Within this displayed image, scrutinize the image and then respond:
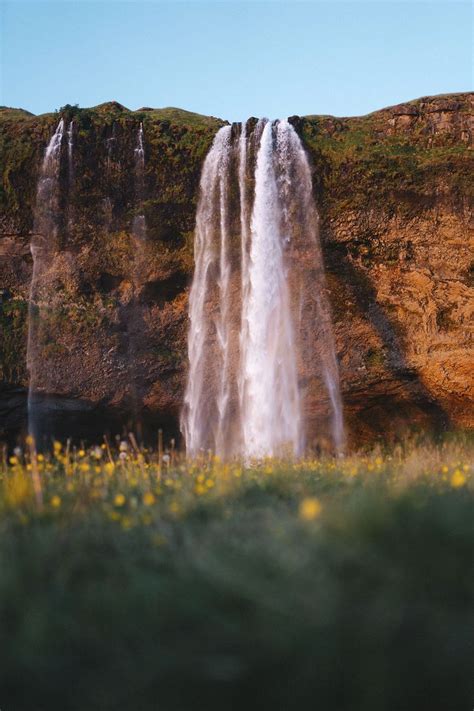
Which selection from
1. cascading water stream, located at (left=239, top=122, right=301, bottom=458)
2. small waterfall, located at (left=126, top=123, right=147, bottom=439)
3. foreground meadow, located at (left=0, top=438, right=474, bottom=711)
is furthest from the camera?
small waterfall, located at (left=126, top=123, right=147, bottom=439)

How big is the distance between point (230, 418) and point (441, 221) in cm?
775

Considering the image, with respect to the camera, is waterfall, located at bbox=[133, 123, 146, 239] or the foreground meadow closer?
the foreground meadow

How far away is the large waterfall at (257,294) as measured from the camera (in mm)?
18375

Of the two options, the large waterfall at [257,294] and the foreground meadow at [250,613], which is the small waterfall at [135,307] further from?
the foreground meadow at [250,613]

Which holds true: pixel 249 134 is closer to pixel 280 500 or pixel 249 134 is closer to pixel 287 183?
pixel 287 183

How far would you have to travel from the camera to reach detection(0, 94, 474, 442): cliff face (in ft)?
61.3

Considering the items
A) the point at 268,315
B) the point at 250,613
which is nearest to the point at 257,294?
the point at 268,315

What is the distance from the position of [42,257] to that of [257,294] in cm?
614

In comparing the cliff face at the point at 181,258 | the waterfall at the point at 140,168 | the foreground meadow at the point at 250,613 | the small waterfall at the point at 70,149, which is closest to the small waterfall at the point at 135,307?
the cliff face at the point at 181,258

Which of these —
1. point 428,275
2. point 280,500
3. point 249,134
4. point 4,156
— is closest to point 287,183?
point 249,134

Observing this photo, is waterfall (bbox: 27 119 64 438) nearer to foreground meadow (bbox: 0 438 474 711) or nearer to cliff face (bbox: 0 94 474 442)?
cliff face (bbox: 0 94 474 442)

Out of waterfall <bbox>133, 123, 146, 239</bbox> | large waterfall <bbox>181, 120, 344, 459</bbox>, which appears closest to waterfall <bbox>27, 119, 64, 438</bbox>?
waterfall <bbox>133, 123, 146, 239</bbox>

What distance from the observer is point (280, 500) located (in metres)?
Answer: 5.45

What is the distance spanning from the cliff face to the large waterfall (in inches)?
17.2
